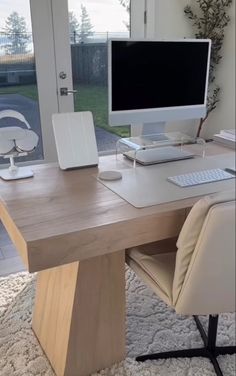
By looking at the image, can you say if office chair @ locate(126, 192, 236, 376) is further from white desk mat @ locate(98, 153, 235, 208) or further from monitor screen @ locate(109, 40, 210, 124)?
monitor screen @ locate(109, 40, 210, 124)

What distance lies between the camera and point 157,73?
4.59ft

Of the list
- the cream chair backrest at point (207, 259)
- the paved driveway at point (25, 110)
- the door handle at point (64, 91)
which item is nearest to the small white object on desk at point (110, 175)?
the cream chair backrest at point (207, 259)

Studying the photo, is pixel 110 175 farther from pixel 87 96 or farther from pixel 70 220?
pixel 87 96

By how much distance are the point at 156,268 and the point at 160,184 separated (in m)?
0.27

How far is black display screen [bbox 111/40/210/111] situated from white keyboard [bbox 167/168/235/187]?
0.33 metres

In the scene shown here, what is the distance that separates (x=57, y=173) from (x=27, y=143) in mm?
151

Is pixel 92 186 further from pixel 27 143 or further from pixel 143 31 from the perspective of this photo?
pixel 143 31

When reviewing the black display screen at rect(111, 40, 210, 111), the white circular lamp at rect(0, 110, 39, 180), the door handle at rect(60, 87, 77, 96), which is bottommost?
the white circular lamp at rect(0, 110, 39, 180)

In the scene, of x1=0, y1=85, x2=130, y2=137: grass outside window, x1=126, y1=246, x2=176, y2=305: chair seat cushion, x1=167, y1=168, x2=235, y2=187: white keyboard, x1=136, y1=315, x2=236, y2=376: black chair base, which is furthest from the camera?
x1=0, y1=85, x2=130, y2=137: grass outside window

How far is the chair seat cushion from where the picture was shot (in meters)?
1.12

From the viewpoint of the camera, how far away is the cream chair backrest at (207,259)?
2.88 feet

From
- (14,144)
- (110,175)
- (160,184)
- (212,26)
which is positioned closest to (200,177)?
(160,184)

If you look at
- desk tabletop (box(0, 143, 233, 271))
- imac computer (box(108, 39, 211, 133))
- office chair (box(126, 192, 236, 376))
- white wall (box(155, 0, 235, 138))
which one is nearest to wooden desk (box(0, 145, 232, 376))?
desk tabletop (box(0, 143, 233, 271))

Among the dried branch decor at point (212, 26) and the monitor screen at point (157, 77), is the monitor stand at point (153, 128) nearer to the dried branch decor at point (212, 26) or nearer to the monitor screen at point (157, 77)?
the monitor screen at point (157, 77)
